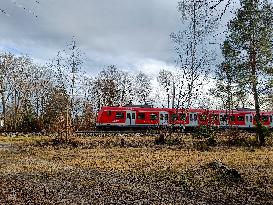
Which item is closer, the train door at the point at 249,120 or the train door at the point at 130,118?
the train door at the point at 130,118

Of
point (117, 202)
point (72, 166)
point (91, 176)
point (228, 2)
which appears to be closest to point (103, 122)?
point (72, 166)

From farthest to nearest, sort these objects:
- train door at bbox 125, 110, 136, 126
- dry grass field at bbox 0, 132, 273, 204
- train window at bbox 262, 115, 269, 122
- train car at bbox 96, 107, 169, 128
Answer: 1. train window at bbox 262, 115, 269, 122
2. train door at bbox 125, 110, 136, 126
3. train car at bbox 96, 107, 169, 128
4. dry grass field at bbox 0, 132, 273, 204

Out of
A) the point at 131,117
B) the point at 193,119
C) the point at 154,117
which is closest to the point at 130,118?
the point at 131,117

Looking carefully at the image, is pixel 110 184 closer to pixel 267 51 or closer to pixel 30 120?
pixel 267 51

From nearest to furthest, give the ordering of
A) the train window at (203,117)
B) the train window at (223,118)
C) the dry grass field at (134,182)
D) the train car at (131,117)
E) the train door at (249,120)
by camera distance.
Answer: the dry grass field at (134,182), the train window at (203,117), the train car at (131,117), the train window at (223,118), the train door at (249,120)

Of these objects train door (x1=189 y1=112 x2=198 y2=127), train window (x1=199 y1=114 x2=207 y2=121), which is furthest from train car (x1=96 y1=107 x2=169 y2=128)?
train window (x1=199 y1=114 x2=207 y2=121)

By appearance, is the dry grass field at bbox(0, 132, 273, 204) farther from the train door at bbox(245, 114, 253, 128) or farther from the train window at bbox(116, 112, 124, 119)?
the train door at bbox(245, 114, 253, 128)

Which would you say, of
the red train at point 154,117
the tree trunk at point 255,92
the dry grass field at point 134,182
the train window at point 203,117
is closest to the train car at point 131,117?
the red train at point 154,117

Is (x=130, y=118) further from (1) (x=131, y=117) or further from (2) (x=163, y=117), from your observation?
(2) (x=163, y=117)

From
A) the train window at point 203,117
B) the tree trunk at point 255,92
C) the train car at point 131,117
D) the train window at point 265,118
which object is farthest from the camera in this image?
the train window at point 265,118

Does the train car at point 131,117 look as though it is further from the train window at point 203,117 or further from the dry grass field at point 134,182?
the dry grass field at point 134,182

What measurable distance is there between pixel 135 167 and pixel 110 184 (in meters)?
3.41

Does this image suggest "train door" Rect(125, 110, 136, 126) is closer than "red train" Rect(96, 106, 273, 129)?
No

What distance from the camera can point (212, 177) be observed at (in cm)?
1051
